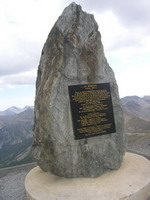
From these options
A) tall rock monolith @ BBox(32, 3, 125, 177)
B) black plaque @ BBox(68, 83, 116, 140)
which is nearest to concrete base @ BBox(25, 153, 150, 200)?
tall rock monolith @ BBox(32, 3, 125, 177)

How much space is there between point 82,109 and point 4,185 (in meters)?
7.82

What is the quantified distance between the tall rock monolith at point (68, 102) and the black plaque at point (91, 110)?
0.19 meters

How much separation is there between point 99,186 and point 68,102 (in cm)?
341

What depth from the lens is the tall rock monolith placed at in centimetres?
1041

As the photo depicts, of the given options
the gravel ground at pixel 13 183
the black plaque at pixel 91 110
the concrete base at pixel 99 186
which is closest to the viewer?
the concrete base at pixel 99 186

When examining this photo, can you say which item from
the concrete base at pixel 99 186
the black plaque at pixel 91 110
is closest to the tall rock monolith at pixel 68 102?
the black plaque at pixel 91 110

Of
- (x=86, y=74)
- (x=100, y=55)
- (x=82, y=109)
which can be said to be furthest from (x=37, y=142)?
(x=100, y=55)

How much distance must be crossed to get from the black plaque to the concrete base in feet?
5.81

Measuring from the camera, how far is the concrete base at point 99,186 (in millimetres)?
9297

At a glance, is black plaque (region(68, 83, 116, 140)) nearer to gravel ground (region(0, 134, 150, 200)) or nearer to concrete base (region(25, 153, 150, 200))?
concrete base (region(25, 153, 150, 200))

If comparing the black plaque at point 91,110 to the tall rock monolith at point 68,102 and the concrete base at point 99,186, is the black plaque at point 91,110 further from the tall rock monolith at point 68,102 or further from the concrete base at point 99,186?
the concrete base at point 99,186

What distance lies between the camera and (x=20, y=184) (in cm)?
1524

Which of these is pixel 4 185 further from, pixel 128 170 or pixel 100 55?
pixel 100 55

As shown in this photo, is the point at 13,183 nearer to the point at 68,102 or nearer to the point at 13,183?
the point at 13,183
